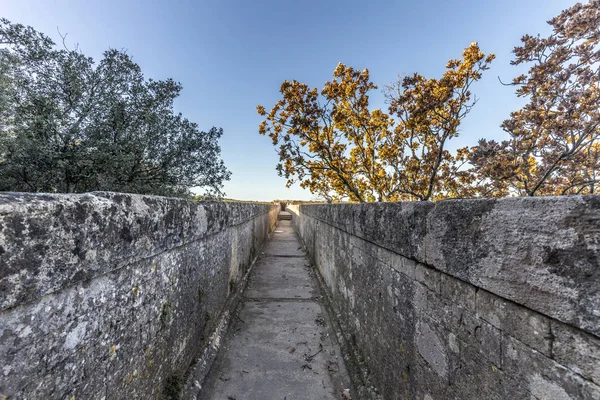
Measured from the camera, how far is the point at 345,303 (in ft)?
12.5

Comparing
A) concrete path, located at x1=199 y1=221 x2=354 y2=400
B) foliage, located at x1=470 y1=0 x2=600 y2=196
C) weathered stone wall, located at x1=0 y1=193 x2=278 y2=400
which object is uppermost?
foliage, located at x1=470 y1=0 x2=600 y2=196

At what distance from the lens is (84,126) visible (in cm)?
669

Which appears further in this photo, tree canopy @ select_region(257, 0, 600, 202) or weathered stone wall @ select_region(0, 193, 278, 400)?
tree canopy @ select_region(257, 0, 600, 202)

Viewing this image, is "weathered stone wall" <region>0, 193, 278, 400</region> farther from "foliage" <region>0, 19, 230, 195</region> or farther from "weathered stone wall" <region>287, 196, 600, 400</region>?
"foliage" <region>0, 19, 230, 195</region>

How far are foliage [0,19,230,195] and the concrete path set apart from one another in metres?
4.67

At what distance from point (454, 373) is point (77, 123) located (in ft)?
27.3

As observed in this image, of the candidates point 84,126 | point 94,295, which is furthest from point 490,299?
point 84,126

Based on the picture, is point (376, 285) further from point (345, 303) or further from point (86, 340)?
point (86, 340)

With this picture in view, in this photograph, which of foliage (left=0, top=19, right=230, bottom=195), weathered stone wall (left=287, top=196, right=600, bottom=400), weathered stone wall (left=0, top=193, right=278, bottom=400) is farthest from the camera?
foliage (left=0, top=19, right=230, bottom=195)

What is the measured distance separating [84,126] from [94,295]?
23.3ft

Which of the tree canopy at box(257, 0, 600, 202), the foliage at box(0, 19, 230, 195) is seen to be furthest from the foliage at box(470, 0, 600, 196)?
the foliage at box(0, 19, 230, 195)

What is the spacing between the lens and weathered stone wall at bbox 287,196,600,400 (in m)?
0.88

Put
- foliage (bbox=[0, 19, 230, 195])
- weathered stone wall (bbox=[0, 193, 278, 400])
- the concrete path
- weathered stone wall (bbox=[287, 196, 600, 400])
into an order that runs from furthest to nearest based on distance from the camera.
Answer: foliage (bbox=[0, 19, 230, 195]) < the concrete path < weathered stone wall (bbox=[0, 193, 278, 400]) < weathered stone wall (bbox=[287, 196, 600, 400])

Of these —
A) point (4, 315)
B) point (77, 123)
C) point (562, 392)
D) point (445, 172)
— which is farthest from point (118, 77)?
point (562, 392)
